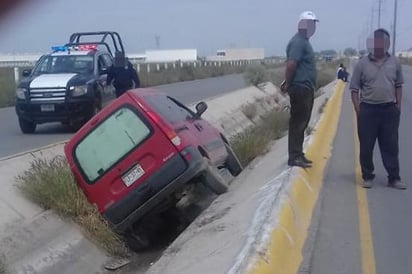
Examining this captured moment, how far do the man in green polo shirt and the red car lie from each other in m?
1.35

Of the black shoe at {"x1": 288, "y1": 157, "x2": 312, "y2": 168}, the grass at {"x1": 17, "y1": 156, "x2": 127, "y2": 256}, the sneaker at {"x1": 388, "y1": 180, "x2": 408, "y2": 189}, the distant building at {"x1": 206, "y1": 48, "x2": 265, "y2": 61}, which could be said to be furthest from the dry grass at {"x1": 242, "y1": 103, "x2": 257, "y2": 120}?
the distant building at {"x1": 206, "y1": 48, "x2": 265, "y2": 61}

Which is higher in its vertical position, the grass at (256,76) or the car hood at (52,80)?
the car hood at (52,80)

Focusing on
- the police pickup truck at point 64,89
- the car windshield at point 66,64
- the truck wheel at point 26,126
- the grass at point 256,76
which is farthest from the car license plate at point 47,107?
the grass at point 256,76

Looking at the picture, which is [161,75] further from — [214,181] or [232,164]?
[214,181]

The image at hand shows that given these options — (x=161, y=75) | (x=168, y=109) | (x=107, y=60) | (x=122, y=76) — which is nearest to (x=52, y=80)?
(x=107, y=60)

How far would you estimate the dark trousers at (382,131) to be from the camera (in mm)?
9977

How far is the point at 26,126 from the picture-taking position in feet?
62.5

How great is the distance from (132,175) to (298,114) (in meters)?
2.45

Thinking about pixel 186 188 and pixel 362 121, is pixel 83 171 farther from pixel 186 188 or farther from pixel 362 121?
pixel 362 121

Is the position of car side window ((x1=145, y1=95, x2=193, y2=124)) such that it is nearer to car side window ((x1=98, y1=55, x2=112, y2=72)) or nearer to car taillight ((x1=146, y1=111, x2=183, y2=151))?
car taillight ((x1=146, y1=111, x2=183, y2=151))

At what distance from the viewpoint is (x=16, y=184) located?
10.3m

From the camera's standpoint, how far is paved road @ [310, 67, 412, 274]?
22.7ft

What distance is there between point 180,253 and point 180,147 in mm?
2076

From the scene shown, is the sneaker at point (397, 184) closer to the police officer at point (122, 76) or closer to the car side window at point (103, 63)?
the police officer at point (122, 76)
